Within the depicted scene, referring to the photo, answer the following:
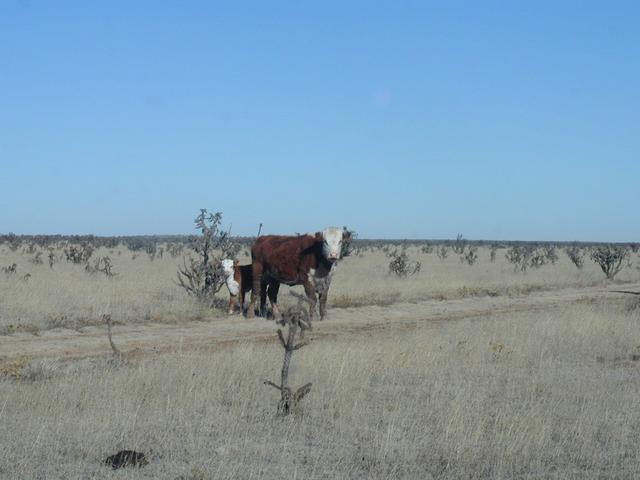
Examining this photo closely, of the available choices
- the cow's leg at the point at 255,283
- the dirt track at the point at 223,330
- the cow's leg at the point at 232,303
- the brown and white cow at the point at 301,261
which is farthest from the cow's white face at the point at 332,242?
the cow's leg at the point at 232,303

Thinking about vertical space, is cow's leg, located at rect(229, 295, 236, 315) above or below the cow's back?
below

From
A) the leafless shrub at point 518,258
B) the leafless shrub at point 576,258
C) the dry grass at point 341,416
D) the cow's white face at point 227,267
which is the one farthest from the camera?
the leafless shrub at point 576,258

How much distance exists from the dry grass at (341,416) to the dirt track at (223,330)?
5.61 ft

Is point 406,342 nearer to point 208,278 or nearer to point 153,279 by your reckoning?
point 208,278

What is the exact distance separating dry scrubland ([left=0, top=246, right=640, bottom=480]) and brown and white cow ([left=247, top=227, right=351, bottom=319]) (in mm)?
2804

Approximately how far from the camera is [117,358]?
11258 millimetres

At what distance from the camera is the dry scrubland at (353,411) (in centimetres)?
680

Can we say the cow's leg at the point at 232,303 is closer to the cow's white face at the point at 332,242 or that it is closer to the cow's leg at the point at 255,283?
the cow's leg at the point at 255,283

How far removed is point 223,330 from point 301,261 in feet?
7.97

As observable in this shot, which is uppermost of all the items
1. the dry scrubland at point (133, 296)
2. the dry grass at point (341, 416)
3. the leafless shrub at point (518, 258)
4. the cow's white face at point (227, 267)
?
the leafless shrub at point (518, 258)

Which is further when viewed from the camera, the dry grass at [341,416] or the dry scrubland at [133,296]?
the dry scrubland at [133,296]

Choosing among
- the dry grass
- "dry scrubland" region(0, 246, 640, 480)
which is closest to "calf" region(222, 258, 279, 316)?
"dry scrubland" region(0, 246, 640, 480)

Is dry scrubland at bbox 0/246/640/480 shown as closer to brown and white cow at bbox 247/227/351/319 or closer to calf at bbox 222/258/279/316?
brown and white cow at bbox 247/227/351/319

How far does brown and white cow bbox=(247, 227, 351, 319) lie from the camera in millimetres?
17141
